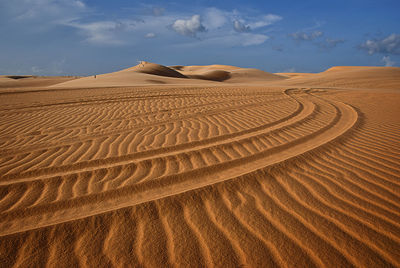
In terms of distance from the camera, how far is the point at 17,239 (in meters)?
1.79

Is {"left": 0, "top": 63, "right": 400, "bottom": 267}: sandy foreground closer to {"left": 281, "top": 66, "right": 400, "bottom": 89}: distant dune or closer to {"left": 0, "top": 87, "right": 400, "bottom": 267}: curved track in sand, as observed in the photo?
{"left": 0, "top": 87, "right": 400, "bottom": 267}: curved track in sand

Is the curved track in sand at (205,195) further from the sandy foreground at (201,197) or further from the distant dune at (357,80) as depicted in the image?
the distant dune at (357,80)

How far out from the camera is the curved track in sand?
68.1 inches

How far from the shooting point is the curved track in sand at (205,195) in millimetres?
1729

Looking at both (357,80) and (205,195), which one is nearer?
(205,195)

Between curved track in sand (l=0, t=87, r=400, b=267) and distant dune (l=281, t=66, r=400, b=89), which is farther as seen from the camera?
distant dune (l=281, t=66, r=400, b=89)

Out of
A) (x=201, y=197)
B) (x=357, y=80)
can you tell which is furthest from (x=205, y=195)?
(x=357, y=80)

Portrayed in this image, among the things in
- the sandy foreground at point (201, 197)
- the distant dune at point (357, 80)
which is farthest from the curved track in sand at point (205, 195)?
the distant dune at point (357, 80)

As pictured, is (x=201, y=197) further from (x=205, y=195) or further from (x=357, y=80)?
(x=357, y=80)

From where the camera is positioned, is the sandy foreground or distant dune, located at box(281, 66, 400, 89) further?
distant dune, located at box(281, 66, 400, 89)

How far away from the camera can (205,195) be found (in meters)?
2.38

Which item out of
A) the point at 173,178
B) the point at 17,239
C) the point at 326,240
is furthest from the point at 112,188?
the point at 326,240

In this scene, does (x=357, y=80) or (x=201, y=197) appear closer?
(x=201, y=197)

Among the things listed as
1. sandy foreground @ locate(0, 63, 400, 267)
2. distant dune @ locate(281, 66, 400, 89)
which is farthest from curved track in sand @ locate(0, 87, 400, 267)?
distant dune @ locate(281, 66, 400, 89)
